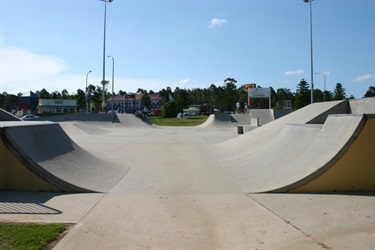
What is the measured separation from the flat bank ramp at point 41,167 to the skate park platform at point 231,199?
5cm

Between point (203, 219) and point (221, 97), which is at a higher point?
point (221, 97)

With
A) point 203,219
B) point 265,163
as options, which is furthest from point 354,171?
point 203,219

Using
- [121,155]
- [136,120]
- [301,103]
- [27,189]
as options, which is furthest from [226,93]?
[27,189]

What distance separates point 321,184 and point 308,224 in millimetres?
2094

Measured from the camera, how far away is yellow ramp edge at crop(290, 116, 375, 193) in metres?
6.52

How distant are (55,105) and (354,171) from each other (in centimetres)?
10089

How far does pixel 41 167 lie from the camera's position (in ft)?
22.2

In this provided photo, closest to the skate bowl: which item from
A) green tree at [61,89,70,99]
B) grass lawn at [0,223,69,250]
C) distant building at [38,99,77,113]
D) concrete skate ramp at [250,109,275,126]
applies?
grass lawn at [0,223,69,250]

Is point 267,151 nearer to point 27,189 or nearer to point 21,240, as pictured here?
point 27,189

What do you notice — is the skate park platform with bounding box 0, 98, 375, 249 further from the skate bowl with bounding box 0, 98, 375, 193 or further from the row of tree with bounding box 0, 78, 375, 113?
the row of tree with bounding box 0, 78, 375, 113

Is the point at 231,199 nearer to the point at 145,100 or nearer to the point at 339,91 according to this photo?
the point at 339,91

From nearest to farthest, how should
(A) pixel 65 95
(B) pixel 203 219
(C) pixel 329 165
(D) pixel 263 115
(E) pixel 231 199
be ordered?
(B) pixel 203 219, (E) pixel 231 199, (C) pixel 329 165, (D) pixel 263 115, (A) pixel 65 95

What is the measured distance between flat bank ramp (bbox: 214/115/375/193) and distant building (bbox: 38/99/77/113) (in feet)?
323

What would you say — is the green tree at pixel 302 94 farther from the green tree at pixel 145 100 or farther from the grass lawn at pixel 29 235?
the grass lawn at pixel 29 235
